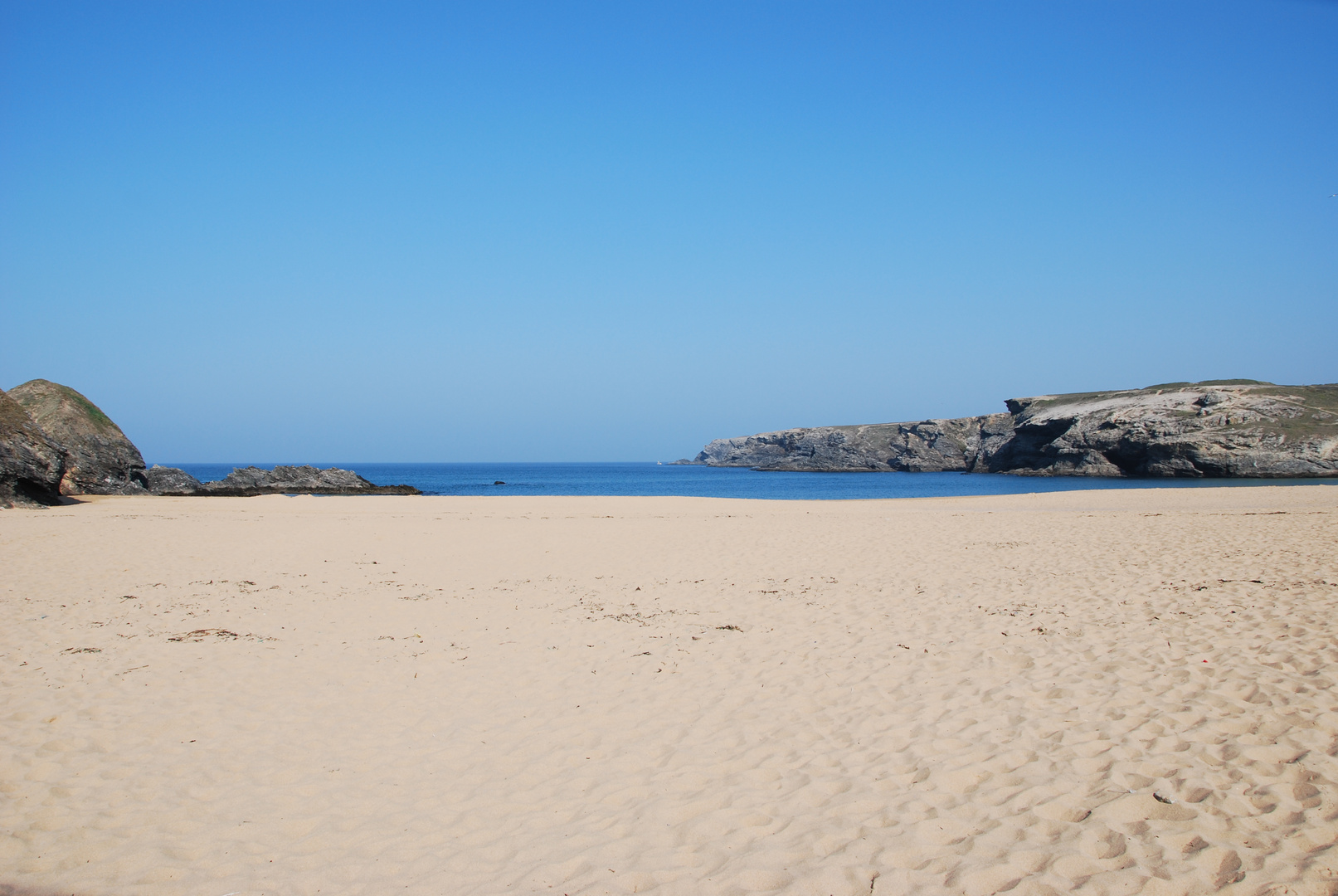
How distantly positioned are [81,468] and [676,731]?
36.1 meters

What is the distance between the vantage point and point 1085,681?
604 centimetres

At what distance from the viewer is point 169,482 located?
1409 inches

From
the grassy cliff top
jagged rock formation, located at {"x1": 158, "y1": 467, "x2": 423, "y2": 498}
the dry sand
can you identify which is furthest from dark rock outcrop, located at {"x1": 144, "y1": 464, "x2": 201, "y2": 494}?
the dry sand

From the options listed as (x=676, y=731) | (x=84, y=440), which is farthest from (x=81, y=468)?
(x=676, y=731)

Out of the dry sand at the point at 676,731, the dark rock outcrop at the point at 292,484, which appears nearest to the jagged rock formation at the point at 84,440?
the dark rock outcrop at the point at 292,484

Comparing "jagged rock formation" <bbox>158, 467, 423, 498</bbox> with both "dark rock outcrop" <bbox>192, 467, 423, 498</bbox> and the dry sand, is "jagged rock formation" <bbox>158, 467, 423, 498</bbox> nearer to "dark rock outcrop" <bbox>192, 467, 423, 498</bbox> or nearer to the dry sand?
"dark rock outcrop" <bbox>192, 467, 423, 498</bbox>

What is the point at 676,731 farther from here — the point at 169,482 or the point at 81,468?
the point at 169,482

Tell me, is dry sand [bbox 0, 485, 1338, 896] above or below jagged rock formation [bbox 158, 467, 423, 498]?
below

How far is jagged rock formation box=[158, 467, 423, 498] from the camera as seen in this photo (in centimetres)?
3562

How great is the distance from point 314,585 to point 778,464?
133 meters

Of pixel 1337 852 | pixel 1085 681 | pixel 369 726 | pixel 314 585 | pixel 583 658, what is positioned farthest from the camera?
pixel 314 585

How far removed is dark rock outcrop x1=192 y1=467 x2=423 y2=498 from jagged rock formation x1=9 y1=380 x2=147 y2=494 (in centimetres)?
343

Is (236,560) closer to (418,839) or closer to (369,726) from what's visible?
(369,726)

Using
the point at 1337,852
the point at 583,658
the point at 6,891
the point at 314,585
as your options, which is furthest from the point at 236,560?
the point at 1337,852
